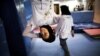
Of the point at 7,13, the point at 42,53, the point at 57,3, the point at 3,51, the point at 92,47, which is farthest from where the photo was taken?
the point at 57,3

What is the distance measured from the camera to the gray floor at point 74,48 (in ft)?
17.5

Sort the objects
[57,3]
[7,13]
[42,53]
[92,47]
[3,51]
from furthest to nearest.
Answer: [57,3], [92,47], [42,53], [7,13], [3,51]

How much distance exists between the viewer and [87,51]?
545 centimetres

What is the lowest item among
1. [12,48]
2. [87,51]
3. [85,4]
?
[87,51]

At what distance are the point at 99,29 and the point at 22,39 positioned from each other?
14.1ft

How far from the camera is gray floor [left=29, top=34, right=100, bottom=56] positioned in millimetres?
5320

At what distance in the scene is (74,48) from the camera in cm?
579

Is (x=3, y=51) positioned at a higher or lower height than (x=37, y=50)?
higher

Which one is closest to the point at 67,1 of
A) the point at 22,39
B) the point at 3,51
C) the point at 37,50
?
the point at 37,50

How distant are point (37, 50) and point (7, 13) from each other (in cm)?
209

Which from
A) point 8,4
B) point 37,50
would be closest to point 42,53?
point 37,50

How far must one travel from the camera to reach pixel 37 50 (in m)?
5.73

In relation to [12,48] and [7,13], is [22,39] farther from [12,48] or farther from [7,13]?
[7,13]

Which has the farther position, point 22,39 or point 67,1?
point 67,1
